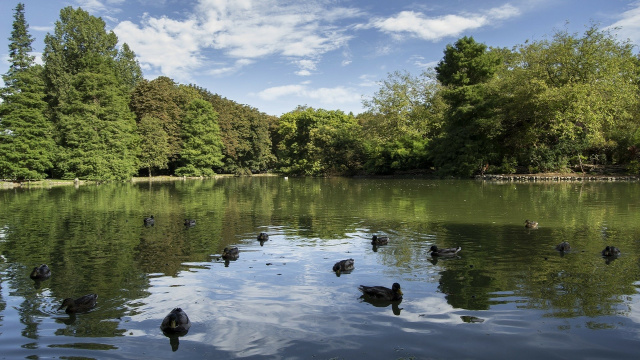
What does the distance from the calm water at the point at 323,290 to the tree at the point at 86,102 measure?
38.5 meters

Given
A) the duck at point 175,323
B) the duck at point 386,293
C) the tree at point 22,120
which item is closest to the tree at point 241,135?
the tree at point 22,120

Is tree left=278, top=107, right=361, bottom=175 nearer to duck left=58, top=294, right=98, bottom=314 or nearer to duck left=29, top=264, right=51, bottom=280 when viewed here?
duck left=29, top=264, right=51, bottom=280

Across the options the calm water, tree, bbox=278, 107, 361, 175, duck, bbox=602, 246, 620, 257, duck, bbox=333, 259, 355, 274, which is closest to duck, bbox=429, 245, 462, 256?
the calm water

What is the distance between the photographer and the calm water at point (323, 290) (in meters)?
5.79

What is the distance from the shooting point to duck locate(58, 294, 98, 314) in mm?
6988

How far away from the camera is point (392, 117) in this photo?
196ft

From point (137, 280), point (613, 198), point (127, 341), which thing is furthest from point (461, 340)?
point (613, 198)

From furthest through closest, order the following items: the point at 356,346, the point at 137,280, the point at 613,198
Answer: the point at 613,198
the point at 137,280
the point at 356,346

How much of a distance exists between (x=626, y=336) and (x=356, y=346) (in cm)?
386

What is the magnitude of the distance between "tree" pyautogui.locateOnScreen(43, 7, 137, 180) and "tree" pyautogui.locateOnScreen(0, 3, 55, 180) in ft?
12.9

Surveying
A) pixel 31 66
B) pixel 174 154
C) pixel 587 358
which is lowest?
pixel 587 358

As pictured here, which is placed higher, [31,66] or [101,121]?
[31,66]

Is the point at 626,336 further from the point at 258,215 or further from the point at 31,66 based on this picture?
the point at 31,66

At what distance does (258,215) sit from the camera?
1984 centimetres
